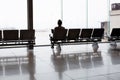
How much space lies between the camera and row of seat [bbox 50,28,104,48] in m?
8.66

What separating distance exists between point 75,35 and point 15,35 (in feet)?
8.43

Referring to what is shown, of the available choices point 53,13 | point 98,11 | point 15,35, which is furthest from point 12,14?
point 98,11

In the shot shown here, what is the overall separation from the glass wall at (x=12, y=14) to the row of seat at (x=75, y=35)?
2.68 meters

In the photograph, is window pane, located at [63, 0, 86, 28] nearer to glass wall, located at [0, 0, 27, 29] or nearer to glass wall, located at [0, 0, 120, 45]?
glass wall, located at [0, 0, 120, 45]

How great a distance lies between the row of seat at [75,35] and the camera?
8664 mm

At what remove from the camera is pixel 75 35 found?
882 centimetres

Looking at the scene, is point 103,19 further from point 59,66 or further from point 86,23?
point 59,66

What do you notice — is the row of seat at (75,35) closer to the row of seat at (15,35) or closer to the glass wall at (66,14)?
the row of seat at (15,35)

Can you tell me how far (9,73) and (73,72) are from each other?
148 centimetres

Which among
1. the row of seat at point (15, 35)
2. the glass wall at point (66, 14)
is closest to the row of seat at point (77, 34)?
the row of seat at point (15, 35)

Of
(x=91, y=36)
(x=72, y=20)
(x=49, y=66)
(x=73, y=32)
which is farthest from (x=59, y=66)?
(x=72, y=20)

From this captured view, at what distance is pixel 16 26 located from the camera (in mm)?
10969

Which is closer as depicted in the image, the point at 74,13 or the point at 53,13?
the point at 53,13

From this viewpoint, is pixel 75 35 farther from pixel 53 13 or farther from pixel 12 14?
pixel 12 14
